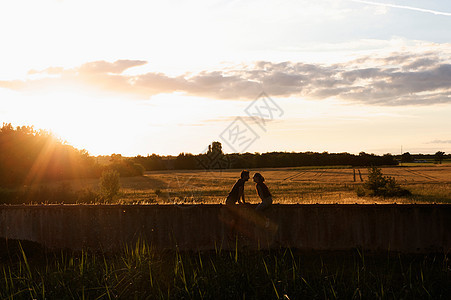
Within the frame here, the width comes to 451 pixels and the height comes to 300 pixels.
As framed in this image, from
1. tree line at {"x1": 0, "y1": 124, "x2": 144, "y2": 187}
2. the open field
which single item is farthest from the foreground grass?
tree line at {"x1": 0, "y1": 124, "x2": 144, "y2": 187}

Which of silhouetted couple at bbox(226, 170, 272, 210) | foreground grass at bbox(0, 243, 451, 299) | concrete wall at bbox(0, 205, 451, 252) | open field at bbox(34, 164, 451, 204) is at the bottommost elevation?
open field at bbox(34, 164, 451, 204)

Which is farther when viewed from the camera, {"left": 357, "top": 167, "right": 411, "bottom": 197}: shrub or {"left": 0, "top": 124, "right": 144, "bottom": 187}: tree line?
{"left": 0, "top": 124, "right": 144, "bottom": 187}: tree line

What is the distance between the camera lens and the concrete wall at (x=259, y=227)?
1331cm

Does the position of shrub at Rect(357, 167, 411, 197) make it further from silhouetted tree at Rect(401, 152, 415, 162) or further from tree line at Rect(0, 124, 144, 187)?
silhouetted tree at Rect(401, 152, 415, 162)

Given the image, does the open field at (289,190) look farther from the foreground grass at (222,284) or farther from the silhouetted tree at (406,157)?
the silhouetted tree at (406,157)

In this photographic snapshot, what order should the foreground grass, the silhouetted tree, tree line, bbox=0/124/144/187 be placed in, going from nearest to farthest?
the foreground grass, tree line, bbox=0/124/144/187, the silhouetted tree

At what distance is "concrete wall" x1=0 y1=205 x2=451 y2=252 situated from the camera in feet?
43.7

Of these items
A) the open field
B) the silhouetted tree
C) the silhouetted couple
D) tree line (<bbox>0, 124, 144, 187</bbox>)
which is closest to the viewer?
the silhouetted couple

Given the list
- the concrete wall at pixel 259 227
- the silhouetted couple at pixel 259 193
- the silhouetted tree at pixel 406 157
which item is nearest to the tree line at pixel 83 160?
the silhouetted tree at pixel 406 157

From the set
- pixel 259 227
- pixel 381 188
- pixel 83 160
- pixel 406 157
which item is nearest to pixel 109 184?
pixel 381 188

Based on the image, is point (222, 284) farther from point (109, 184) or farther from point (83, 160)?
point (83, 160)

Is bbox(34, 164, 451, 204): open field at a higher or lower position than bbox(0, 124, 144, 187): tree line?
lower

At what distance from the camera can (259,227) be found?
13719mm

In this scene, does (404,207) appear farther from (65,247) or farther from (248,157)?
(248,157)
